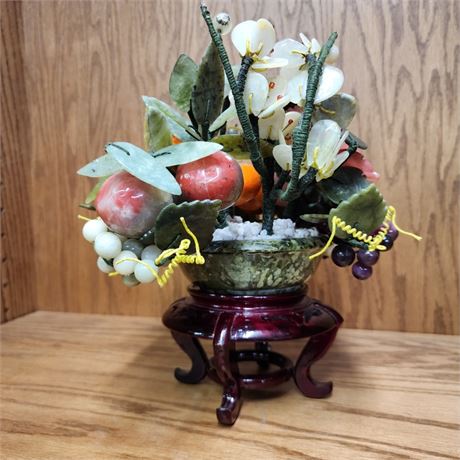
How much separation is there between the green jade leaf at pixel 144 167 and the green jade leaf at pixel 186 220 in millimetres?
18

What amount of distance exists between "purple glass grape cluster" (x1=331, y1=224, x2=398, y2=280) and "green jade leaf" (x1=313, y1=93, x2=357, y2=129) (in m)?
0.14

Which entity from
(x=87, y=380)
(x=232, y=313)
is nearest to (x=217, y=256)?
(x=232, y=313)

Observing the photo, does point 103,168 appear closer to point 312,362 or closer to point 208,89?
point 208,89

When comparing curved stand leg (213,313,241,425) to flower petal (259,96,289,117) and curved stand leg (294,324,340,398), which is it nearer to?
curved stand leg (294,324,340,398)

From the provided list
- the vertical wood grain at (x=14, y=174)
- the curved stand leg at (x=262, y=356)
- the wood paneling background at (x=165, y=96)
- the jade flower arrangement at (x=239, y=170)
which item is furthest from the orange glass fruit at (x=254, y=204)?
the vertical wood grain at (x=14, y=174)

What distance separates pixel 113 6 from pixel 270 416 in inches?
32.9

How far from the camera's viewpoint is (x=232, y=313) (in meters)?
0.52

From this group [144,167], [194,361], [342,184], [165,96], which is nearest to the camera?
[144,167]

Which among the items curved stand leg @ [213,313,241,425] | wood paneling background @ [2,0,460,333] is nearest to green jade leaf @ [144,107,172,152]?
curved stand leg @ [213,313,241,425]

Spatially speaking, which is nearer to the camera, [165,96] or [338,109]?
[338,109]

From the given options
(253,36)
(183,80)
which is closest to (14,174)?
(183,80)

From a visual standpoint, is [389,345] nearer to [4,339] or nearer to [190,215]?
[190,215]

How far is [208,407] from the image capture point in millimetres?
558

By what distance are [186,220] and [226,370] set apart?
0.62 ft
